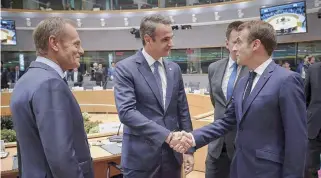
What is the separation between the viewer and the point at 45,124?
1.35m

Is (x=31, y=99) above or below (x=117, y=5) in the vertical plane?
below

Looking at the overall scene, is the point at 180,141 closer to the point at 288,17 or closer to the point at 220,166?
the point at 220,166

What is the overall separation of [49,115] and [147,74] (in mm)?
769

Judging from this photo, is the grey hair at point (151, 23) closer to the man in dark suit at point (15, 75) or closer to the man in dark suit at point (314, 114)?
the man in dark suit at point (314, 114)

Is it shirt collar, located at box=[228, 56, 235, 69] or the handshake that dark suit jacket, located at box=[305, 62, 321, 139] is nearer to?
shirt collar, located at box=[228, 56, 235, 69]

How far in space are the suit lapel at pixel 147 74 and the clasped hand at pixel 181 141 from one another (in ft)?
0.72

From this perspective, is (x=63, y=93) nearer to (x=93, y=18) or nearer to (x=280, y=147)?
(x=280, y=147)

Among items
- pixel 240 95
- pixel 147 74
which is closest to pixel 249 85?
pixel 240 95

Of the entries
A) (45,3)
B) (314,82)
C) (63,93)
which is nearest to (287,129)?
(63,93)

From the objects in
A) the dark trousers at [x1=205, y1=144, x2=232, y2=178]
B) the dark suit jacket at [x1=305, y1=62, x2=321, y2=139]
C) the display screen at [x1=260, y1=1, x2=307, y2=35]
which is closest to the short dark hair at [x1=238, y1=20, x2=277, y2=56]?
the dark trousers at [x1=205, y1=144, x2=232, y2=178]

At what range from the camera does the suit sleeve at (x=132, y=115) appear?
1866 millimetres

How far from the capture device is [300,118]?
1.56 m

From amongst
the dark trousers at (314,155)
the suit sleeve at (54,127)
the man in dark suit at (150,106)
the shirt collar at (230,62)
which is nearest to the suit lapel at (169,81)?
the man in dark suit at (150,106)

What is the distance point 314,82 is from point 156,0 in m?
11.6
